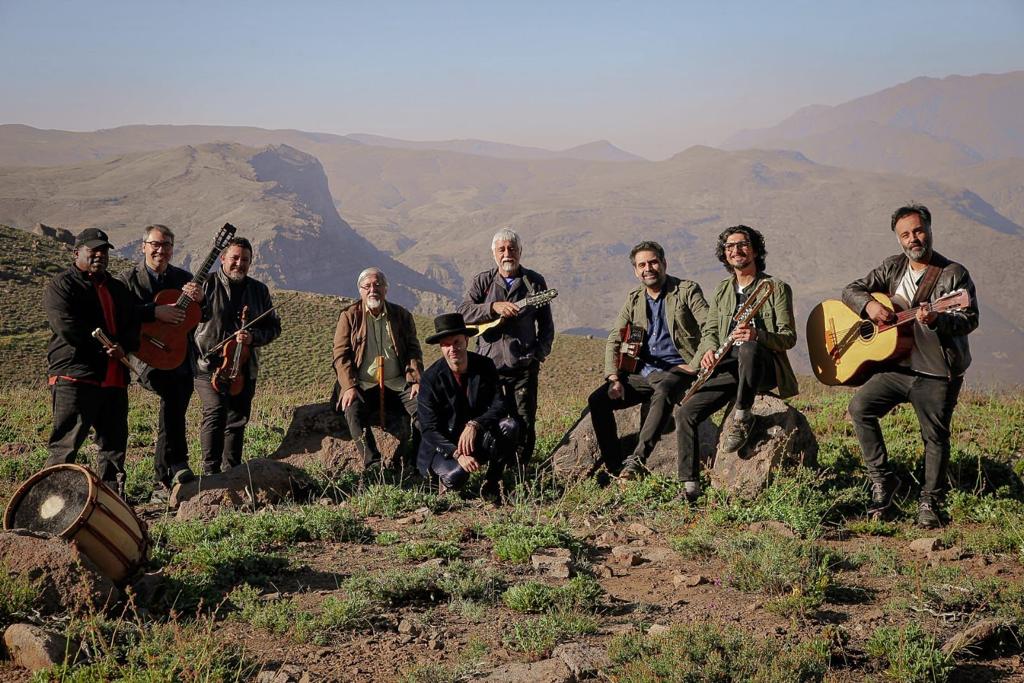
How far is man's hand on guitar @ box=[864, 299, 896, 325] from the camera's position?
629cm

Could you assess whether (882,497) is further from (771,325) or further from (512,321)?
(512,321)

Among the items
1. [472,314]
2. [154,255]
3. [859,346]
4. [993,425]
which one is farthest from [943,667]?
[154,255]

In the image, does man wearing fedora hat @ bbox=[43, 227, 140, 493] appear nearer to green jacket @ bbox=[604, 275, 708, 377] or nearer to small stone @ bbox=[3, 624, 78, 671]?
small stone @ bbox=[3, 624, 78, 671]

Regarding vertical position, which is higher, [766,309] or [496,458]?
[766,309]

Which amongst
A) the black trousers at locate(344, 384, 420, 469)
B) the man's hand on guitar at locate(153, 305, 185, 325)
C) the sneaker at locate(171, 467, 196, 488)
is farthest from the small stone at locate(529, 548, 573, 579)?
the man's hand on guitar at locate(153, 305, 185, 325)

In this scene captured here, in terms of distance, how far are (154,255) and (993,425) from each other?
8.30 meters

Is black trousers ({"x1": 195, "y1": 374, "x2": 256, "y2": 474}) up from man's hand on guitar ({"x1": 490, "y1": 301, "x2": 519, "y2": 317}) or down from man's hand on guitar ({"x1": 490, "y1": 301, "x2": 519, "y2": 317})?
down

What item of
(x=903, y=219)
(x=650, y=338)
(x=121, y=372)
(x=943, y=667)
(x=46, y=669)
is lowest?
(x=46, y=669)

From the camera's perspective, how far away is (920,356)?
6.18 meters

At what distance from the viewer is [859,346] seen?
6609 millimetres

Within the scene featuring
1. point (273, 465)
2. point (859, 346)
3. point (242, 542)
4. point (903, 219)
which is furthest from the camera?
point (273, 465)

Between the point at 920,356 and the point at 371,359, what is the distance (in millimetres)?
4532

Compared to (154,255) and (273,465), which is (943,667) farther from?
(154,255)

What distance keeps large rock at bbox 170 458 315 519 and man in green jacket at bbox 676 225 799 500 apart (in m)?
3.16
